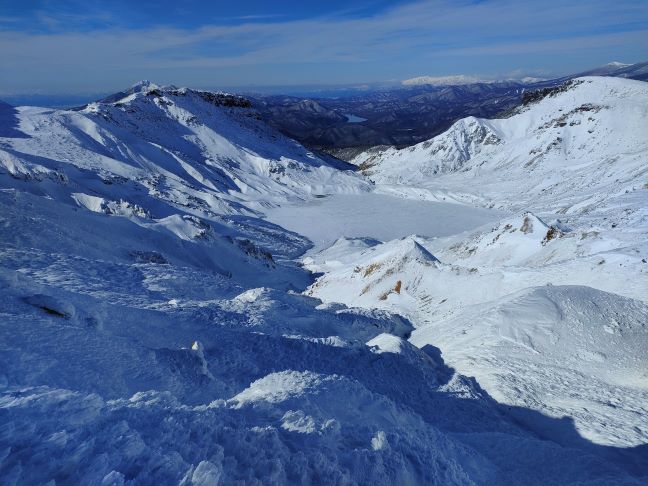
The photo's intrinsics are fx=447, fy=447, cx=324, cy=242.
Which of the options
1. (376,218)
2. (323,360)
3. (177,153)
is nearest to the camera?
(323,360)

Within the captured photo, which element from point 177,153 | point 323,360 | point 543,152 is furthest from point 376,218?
point 323,360

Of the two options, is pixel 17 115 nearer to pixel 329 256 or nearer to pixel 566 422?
pixel 329 256

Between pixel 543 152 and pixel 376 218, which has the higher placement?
pixel 543 152

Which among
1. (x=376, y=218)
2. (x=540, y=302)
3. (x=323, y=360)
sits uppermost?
(x=323, y=360)

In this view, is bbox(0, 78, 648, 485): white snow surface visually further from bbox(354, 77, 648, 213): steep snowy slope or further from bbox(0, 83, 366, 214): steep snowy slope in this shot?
bbox(354, 77, 648, 213): steep snowy slope

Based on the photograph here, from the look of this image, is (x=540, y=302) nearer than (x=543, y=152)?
Yes

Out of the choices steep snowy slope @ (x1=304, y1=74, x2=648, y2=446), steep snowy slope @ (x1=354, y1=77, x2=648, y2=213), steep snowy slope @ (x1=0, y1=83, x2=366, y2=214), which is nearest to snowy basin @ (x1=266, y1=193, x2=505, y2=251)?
steep snowy slope @ (x1=354, y1=77, x2=648, y2=213)

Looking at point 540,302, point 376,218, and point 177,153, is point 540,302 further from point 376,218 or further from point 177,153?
point 177,153

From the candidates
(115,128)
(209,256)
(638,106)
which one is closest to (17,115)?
(115,128)
